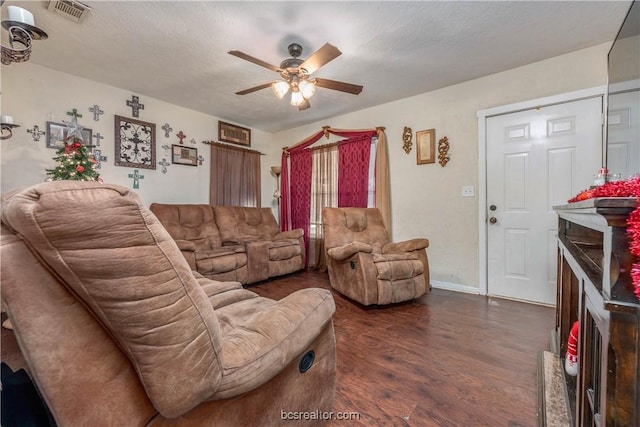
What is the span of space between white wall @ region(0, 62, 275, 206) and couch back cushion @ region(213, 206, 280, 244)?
503mm

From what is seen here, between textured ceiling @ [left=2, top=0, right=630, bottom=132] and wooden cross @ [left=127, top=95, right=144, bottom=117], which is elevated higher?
textured ceiling @ [left=2, top=0, right=630, bottom=132]

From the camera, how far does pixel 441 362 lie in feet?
5.58

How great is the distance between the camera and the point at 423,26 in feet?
7.06

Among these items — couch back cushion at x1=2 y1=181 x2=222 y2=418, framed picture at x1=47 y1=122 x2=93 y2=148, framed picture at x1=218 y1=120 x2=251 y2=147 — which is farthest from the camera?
framed picture at x1=218 y1=120 x2=251 y2=147

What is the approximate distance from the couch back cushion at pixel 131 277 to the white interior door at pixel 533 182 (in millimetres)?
3171

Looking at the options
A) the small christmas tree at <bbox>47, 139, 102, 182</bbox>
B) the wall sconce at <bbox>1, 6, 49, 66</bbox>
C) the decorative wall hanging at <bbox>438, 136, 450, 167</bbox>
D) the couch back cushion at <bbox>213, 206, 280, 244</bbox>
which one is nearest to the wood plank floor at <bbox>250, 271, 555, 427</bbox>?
the decorative wall hanging at <bbox>438, 136, 450, 167</bbox>

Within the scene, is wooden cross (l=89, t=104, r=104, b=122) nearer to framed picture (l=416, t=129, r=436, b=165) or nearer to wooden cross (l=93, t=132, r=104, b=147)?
wooden cross (l=93, t=132, r=104, b=147)

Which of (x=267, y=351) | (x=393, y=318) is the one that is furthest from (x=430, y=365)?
(x=267, y=351)

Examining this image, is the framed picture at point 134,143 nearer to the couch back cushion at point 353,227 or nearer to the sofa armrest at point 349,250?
the couch back cushion at point 353,227

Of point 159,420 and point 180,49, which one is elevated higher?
point 180,49

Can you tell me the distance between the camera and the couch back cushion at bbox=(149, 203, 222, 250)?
3.39m

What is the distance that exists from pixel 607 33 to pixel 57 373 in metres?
3.82

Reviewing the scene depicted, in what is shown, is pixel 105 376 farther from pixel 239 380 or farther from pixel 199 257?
pixel 199 257

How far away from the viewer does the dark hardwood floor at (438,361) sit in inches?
51.2
